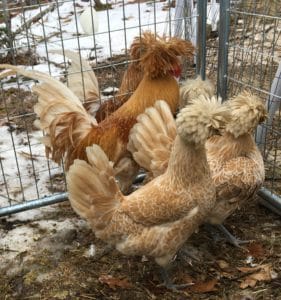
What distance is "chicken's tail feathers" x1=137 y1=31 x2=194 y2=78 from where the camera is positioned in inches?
133

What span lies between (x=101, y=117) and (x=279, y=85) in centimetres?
153

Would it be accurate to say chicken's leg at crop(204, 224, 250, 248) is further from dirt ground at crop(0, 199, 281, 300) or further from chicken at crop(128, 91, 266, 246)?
chicken at crop(128, 91, 266, 246)

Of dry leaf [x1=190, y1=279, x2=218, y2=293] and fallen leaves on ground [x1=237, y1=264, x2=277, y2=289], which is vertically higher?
fallen leaves on ground [x1=237, y1=264, x2=277, y2=289]

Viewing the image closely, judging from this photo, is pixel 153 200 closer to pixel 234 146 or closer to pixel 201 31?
pixel 234 146

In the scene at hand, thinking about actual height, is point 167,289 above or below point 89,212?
below

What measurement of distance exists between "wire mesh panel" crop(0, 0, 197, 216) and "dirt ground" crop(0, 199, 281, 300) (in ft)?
2.28

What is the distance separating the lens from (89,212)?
8.93 feet

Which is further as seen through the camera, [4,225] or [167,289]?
[4,225]

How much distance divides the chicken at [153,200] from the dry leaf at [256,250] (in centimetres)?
72

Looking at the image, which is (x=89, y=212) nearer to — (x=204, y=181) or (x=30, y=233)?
(x=204, y=181)

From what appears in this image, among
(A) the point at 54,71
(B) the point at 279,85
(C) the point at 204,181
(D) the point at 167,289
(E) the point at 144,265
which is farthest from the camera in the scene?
(A) the point at 54,71

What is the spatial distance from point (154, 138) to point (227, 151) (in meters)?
0.54

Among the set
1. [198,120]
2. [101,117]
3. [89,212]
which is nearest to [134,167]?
[101,117]

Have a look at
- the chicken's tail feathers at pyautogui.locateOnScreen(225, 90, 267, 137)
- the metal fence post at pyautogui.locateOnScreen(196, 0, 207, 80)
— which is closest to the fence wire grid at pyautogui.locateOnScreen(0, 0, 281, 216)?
the metal fence post at pyautogui.locateOnScreen(196, 0, 207, 80)
